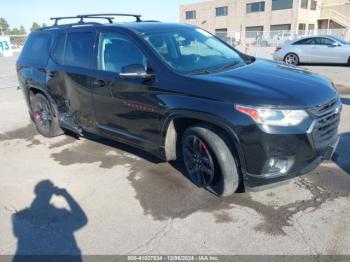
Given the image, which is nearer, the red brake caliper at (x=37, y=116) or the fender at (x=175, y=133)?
the fender at (x=175, y=133)

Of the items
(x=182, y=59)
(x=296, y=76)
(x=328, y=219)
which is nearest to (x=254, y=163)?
(x=328, y=219)

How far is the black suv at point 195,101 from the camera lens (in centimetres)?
292

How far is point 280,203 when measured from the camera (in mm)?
3365

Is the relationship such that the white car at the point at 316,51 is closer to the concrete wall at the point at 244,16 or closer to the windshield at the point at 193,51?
the windshield at the point at 193,51

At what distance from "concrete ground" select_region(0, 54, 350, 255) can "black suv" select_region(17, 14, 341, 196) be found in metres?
0.36

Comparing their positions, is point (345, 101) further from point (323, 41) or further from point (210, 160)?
point (323, 41)

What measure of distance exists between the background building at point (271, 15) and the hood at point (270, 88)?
4315 centimetres

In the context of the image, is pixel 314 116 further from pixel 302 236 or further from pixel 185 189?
pixel 185 189

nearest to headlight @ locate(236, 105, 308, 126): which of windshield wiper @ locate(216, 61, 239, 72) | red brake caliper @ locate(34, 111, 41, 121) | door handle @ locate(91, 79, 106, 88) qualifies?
windshield wiper @ locate(216, 61, 239, 72)

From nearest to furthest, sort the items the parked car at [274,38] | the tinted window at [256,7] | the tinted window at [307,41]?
the tinted window at [307,41]
the parked car at [274,38]
the tinted window at [256,7]

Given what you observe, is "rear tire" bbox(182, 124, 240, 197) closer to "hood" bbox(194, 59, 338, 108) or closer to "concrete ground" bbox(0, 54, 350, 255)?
"concrete ground" bbox(0, 54, 350, 255)

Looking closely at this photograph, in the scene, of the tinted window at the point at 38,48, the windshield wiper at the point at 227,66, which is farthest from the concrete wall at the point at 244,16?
the windshield wiper at the point at 227,66

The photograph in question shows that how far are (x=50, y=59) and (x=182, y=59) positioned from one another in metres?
2.57

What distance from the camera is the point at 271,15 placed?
49406mm
